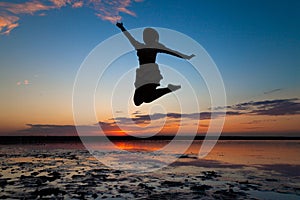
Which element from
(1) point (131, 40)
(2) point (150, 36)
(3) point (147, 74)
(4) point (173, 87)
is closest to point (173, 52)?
(2) point (150, 36)

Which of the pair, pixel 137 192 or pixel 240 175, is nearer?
pixel 137 192

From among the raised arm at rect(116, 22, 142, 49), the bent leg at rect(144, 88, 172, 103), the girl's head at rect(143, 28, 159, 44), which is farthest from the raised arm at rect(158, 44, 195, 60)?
the bent leg at rect(144, 88, 172, 103)

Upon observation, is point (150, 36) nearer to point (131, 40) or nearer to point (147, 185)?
point (131, 40)

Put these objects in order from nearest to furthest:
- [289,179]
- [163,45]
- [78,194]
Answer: [163,45] < [78,194] < [289,179]

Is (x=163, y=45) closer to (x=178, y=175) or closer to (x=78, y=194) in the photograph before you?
(x=78, y=194)

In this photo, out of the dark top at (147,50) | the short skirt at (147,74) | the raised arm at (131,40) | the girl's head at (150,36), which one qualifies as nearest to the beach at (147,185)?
the short skirt at (147,74)

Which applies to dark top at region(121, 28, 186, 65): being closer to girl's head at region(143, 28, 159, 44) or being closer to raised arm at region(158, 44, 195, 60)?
raised arm at region(158, 44, 195, 60)

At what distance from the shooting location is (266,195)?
15.4 meters

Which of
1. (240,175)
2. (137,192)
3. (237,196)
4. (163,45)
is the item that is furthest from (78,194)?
(240,175)

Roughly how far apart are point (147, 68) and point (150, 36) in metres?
1.04

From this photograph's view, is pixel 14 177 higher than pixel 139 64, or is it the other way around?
pixel 139 64

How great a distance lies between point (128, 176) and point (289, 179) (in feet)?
36.9

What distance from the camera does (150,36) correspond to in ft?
30.7

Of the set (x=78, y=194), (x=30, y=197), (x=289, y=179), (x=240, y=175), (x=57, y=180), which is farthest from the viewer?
(x=240, y=175)
